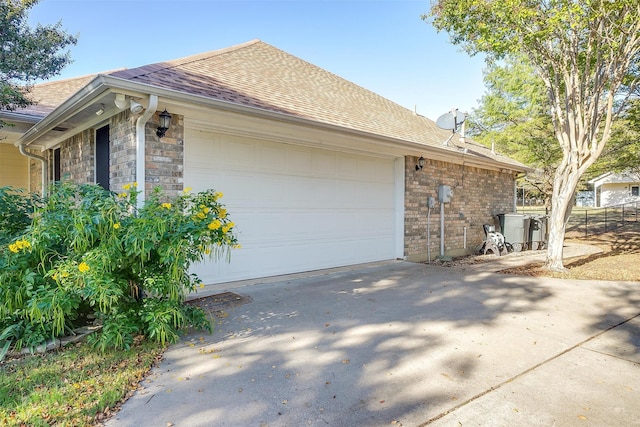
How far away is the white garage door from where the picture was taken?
5.57 m

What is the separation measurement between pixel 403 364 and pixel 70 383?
8.59 ft

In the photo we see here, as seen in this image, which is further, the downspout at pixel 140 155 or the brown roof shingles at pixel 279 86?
the brown roof shingles at pixel 279 86

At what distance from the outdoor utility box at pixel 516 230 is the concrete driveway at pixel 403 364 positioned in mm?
5503

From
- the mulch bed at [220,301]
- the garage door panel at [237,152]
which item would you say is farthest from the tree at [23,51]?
the mulch bed at [220,301]

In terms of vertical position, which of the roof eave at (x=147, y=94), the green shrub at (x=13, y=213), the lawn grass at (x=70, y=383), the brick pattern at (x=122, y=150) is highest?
the roof eave at (x=147, y=94)

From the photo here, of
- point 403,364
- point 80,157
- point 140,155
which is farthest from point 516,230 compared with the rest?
point 80,157

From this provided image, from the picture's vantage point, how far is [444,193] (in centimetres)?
890

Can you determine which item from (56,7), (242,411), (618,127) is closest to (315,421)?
(242,411)

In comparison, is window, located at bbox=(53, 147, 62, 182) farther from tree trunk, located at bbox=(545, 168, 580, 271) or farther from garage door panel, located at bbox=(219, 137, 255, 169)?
tree trunk, located at bbox=(545, 168, 580, 271)

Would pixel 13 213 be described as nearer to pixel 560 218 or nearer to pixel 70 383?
pixel 70 383

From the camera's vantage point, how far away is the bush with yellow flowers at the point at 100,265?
10.1 feet

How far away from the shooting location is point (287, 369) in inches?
118

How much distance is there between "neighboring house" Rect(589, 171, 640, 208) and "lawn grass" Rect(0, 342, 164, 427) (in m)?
38.5

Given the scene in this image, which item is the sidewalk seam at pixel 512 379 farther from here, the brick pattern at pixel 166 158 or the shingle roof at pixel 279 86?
the shingle roof at pixel 279 86
